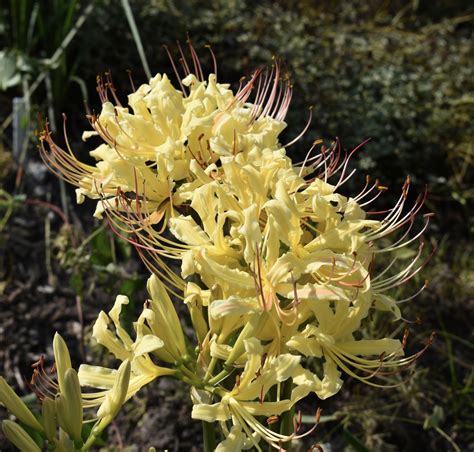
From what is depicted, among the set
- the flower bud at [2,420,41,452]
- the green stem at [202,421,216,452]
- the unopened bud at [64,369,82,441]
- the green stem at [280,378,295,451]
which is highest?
the unopened bud at [64,369,82,441]

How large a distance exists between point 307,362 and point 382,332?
0.96ft

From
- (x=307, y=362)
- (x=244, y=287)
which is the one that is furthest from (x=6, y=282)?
(x=244, y=287)

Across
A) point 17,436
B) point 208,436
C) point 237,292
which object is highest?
point 237,292

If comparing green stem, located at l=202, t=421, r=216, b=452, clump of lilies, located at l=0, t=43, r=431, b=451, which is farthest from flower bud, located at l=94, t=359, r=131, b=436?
green stem, located at l=202, t=421, r=216, b=452

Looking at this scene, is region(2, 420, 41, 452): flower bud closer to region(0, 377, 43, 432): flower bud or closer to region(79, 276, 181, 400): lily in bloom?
region(0, 377, 43, 432): flower bud

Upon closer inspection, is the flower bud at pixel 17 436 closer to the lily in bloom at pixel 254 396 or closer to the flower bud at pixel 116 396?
the flower bud at pixel 116 396

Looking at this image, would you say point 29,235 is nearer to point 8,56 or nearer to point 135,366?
point 8,56

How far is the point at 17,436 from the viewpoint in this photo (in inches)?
40.9

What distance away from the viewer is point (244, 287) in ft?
3.47

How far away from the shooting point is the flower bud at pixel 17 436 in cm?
103

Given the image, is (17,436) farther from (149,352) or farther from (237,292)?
(237,292)

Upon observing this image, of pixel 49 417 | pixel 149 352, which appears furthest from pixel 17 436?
pixel 149 352

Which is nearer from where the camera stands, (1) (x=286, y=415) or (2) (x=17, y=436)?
(2) (x=17, y=436)

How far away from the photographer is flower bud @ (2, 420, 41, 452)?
1.03m
